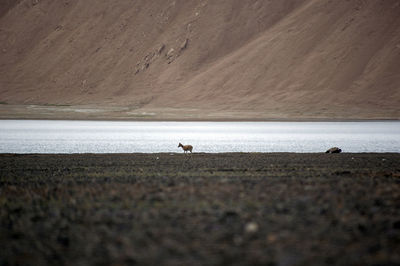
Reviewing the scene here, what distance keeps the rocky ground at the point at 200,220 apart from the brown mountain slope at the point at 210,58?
7881 cm

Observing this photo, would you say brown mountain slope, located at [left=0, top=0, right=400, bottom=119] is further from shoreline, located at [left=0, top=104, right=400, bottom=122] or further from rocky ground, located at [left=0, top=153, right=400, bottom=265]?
rocky ground, located at [left=0, top=153, right=400, bottom=265]

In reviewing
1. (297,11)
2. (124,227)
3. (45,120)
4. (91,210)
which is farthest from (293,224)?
(297,11)

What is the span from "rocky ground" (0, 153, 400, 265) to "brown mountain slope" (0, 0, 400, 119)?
78.8m

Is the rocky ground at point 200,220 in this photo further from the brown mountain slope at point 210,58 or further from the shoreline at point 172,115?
the brown mountain slope at point 210,58

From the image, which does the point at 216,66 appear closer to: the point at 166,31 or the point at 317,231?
the point at 166,31

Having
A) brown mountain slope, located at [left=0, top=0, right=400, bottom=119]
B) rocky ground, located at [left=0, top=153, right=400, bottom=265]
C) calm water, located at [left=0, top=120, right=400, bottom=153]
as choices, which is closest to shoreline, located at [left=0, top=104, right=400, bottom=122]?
brown mountain slope, located at [left=0, top=0, right=400, bottom=119]

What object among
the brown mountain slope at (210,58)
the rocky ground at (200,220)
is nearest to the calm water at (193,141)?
the brown mountain slope at (210,58)

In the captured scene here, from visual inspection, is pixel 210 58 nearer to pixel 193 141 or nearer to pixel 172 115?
pixel 172 115

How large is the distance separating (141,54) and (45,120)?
99.2ft

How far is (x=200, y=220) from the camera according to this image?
10.3m

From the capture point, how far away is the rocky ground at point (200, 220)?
8.25m

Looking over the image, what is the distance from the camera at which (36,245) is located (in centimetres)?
893

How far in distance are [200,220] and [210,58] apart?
355ft

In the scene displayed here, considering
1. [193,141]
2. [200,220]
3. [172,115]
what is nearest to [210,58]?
[172,115]
